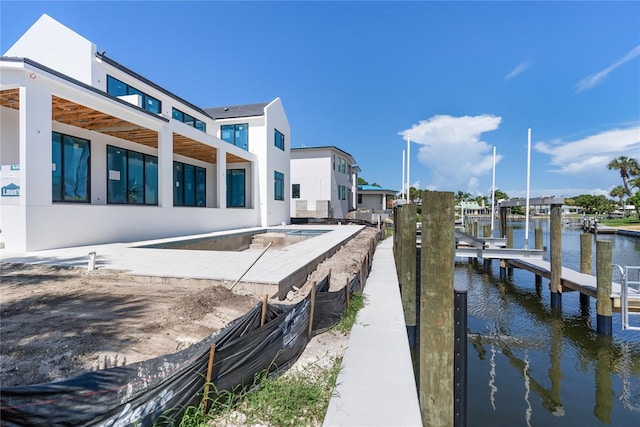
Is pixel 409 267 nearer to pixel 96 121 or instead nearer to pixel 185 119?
pixel 96 121

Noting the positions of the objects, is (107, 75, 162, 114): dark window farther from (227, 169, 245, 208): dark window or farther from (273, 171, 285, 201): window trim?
(273, 171, 285, 201): window trim

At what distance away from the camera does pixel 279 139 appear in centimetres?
2178

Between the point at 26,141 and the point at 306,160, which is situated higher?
the point at 306,160

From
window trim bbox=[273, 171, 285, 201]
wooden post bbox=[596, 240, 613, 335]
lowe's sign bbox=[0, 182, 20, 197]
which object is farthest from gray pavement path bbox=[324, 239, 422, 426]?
window trim bbox=[273, 171, 285, 201]

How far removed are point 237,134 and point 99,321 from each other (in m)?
17.6

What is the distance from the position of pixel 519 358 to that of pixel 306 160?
24.5m

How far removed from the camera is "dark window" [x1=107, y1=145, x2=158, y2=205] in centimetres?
1296

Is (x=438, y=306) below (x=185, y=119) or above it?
below

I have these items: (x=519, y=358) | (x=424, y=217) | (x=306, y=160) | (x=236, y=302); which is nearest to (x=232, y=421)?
(x=236, y=302)

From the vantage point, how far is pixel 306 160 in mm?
29391

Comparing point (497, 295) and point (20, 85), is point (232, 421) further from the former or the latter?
point (497, 295)

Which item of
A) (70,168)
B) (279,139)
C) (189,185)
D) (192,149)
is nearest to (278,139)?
(279,139)

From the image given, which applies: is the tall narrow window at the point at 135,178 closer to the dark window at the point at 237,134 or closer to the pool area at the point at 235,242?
the pool area at the point at 235,242

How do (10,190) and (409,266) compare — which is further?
(10,190)
